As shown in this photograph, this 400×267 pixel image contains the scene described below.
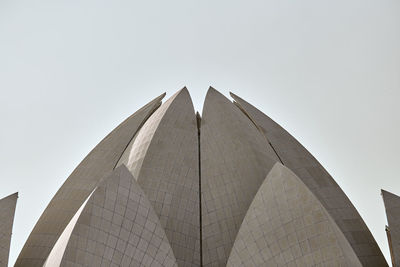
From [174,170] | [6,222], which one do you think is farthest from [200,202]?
[6,222]

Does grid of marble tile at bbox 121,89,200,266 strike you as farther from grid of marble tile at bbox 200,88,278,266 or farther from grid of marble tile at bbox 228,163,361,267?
grid of marble tile at bbox 228,163,361,267

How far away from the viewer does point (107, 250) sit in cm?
1292

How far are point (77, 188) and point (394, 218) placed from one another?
10.9 meters

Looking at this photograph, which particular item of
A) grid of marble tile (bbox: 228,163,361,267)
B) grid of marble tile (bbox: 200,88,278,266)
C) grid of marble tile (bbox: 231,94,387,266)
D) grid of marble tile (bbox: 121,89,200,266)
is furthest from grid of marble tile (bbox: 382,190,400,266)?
grid of marble tile (bbox: 121,89,200,266)

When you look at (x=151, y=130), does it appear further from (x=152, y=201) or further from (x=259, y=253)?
(x=259, y=253)

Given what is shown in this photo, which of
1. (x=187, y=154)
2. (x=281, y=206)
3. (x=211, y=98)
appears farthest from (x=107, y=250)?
(x=211, y=98)

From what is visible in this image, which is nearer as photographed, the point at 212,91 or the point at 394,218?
the point at 394,218

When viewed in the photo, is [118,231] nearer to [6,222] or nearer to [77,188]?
[6,222]

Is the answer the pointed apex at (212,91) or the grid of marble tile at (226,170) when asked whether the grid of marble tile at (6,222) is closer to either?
the grid of marble tile at (226,170)

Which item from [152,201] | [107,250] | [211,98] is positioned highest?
[211,98]

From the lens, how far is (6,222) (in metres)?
16.1

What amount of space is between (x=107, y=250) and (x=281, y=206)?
14.7 ft

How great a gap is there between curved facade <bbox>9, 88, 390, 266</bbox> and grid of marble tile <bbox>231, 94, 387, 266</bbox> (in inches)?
1.7

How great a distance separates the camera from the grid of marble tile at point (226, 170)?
15796 millimetres
